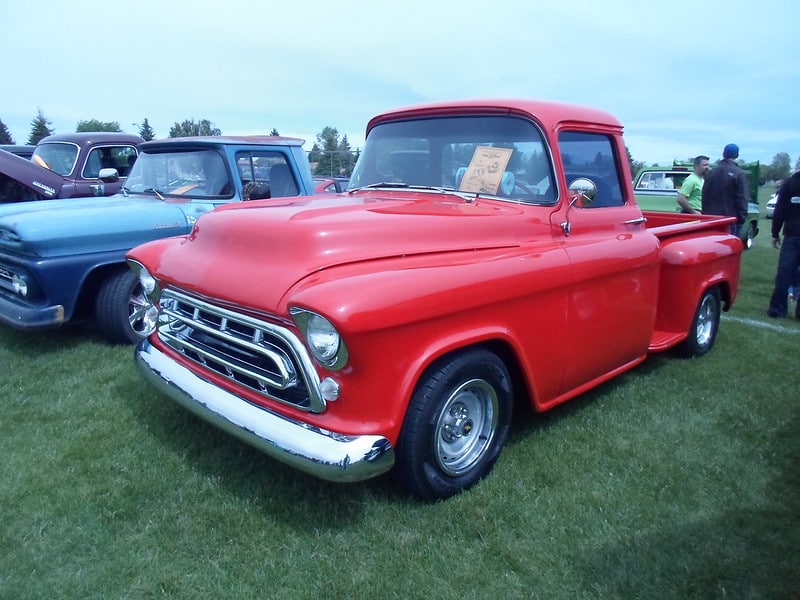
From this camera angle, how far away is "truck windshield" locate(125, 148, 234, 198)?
5.44 metres

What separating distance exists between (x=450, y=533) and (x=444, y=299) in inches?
39.7

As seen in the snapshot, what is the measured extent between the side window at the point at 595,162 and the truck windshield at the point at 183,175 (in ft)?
10.1

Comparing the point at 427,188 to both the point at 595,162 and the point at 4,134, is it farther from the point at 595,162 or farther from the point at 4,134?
the point at 4,134

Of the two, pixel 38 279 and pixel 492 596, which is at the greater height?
pixel 38 279

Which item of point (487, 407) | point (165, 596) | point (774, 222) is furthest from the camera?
point (774, 222)

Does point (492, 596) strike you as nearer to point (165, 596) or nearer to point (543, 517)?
point (543, 517)

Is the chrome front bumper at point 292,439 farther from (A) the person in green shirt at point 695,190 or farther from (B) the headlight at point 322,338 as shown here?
(A) the person in green shirt at point 695,190

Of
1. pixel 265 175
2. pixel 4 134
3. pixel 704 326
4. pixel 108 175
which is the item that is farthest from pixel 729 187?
pixel 4 134

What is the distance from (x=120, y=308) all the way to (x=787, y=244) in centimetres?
630

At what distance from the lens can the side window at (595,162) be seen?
11.5ft

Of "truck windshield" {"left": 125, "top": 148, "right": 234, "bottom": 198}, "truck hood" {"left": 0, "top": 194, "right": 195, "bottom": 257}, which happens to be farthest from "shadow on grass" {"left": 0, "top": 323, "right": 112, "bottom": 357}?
"truck windshield" {"left": 125, "top": 148, "right": 234, "bottom": 198}

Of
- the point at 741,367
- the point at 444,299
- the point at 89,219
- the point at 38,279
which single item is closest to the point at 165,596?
the point at 444,299

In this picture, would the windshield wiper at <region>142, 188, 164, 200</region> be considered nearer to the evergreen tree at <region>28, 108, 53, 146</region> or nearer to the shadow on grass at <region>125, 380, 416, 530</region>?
the shadow on grass at <region>125, 380, 416, 530</region>

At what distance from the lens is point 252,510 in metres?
2.75
